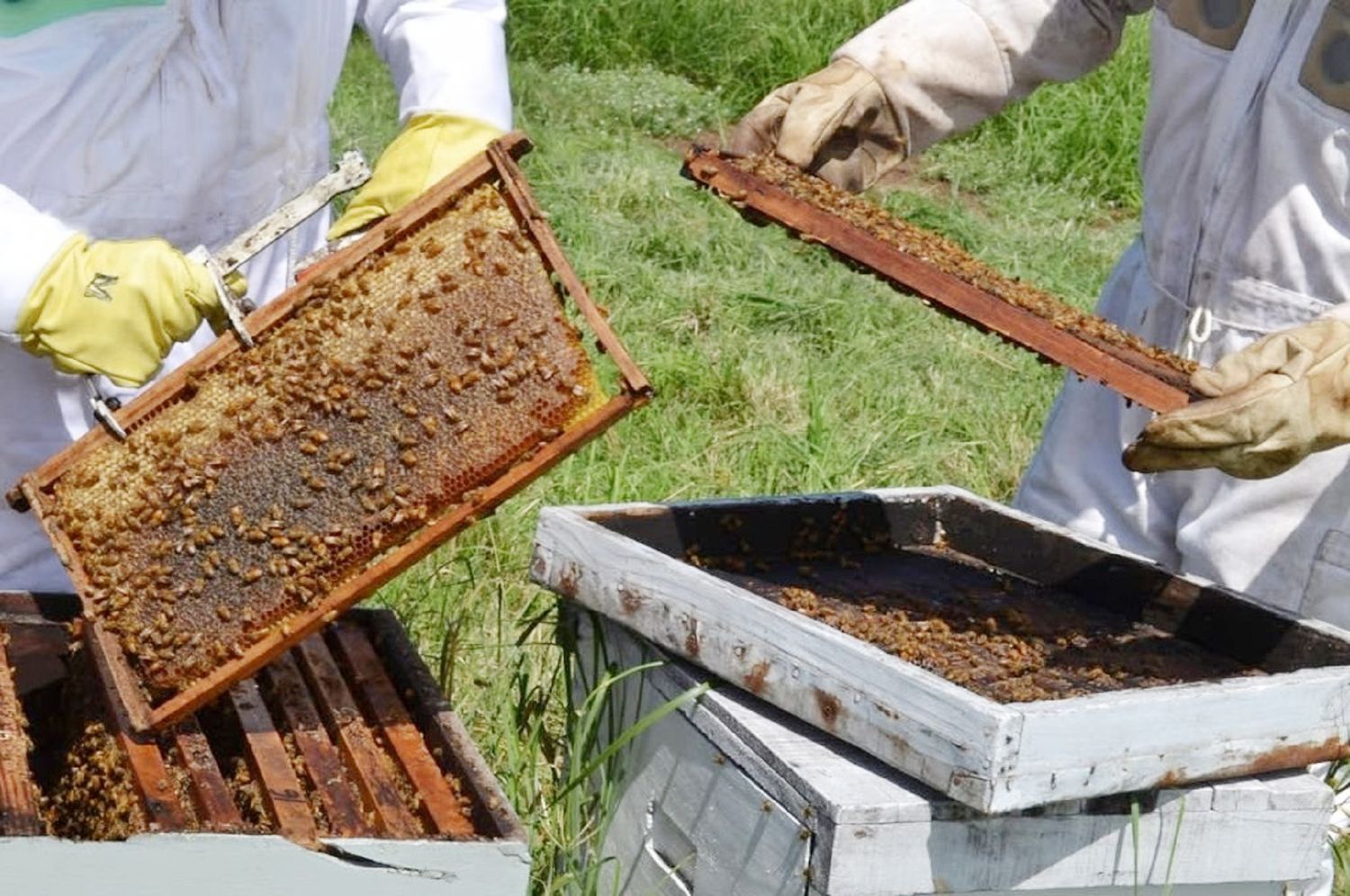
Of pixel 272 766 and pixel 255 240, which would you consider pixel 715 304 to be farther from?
pixel 272 766

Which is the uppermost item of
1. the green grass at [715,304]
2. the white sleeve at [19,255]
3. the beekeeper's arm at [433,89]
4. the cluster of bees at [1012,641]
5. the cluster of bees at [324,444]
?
the beekeeper's arm at [433,89]

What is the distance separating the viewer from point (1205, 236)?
110 inches

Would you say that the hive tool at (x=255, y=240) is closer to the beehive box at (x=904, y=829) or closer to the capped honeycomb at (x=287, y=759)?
the capped honeycomb at (x=287, y=759)

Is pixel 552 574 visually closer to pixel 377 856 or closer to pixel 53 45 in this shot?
pixel 377 856

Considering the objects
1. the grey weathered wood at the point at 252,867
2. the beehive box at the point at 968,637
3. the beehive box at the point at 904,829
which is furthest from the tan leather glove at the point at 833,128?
the grey weathered wood at the point at 252,867

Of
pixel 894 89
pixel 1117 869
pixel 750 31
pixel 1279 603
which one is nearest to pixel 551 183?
pixel 750 31

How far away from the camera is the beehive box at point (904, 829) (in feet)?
6.69

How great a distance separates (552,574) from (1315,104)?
1.24 metres

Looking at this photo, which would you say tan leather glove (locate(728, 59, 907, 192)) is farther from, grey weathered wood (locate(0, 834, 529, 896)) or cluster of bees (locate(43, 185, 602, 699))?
grey weathered wood (locate(0, 834, 529, 896))

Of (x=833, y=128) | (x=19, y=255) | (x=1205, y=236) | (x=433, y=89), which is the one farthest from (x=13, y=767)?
(x=1205, y=236)

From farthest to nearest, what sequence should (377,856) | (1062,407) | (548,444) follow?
1. (1062,407)
2. (548,444)
3. (377,856)

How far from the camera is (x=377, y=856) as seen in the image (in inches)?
79.6

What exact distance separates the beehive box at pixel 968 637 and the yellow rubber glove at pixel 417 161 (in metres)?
0.52

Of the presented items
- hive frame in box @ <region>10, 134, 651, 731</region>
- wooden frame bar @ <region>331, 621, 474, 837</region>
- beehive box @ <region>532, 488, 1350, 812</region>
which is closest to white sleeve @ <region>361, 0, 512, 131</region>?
hive frame in box @ <region>10, 134, 651, 731</region>
